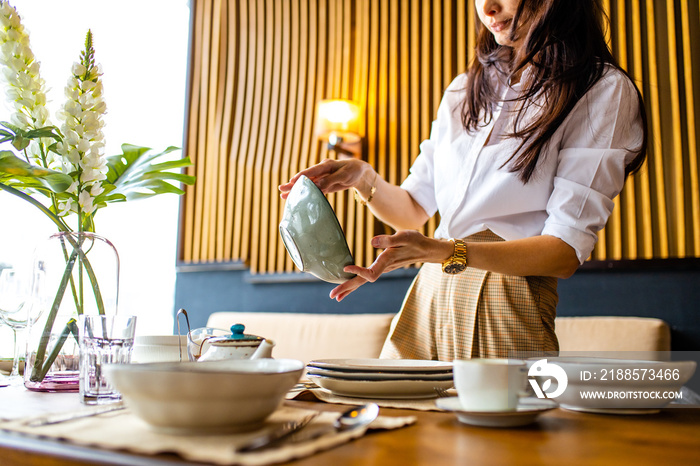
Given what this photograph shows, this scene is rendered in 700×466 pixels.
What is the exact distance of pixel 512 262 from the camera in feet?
4.00

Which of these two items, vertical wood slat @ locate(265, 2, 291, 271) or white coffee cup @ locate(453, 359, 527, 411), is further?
vertical wood slat @ locate(265, 2, 291, 271)

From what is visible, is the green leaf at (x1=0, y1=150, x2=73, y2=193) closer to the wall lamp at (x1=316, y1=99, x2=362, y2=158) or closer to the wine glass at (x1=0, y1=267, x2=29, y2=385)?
the wine glass at (x1=0, y1=267, x2=29, y2=385)

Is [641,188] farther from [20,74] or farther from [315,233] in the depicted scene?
[20,74]

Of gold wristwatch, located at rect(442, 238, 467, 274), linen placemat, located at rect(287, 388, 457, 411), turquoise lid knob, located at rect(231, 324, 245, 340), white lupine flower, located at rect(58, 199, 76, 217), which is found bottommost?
linen placemat, located at rect(287, 388, 457, 411)

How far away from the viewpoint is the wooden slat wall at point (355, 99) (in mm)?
2607

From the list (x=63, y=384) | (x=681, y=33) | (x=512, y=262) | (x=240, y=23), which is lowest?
(x=63, y=384)

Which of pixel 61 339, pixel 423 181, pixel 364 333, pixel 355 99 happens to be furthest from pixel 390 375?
pixel 355 99

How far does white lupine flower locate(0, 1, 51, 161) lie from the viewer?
105 cm

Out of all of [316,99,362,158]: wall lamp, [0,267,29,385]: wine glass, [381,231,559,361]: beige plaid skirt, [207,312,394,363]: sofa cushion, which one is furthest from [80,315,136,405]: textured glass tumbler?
[316,99,362,158]: wall lamp

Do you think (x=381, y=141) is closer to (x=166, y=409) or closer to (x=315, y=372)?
(x=315, y=372)

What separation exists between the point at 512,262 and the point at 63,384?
2.92ft

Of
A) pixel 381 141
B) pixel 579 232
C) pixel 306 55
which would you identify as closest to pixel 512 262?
pixel 579 232

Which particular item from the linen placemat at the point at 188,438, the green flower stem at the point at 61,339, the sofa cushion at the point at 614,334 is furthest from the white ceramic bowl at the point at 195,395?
the sofa cushion at the point at 614,334

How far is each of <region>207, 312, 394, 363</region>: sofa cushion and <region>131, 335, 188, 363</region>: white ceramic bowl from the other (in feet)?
5.23
